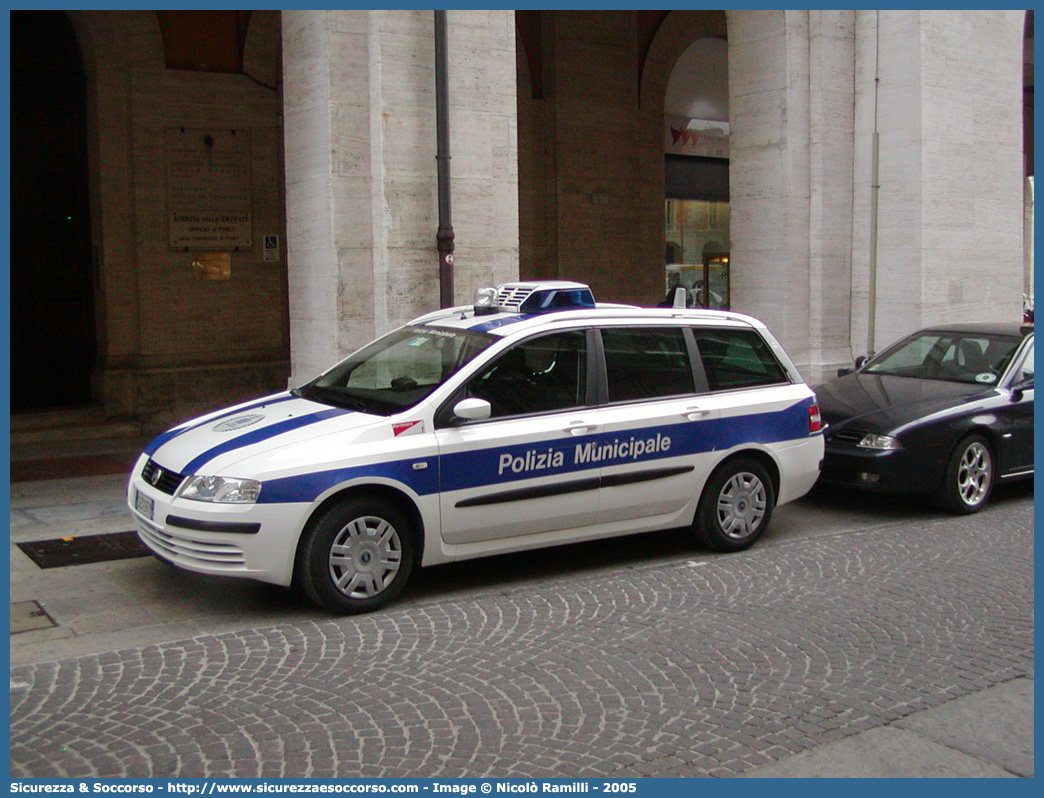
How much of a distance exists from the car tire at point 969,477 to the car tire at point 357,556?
15.5 ft

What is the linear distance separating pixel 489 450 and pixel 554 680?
169 centimetres

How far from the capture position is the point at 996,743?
4559 millimetres

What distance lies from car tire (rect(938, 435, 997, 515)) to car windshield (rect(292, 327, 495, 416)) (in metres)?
4.21

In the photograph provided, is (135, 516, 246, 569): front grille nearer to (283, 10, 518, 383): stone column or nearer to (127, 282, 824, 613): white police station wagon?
(127, 282, 824, 613): white police station wagon

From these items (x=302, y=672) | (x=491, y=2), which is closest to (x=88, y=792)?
(x=302, y=672)

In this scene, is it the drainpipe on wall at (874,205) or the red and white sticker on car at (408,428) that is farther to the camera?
the drainpipe on wall at (874,205)

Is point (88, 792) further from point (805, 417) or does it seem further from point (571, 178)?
point (571, 178)

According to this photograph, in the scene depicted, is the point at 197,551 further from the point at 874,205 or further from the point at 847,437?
the point at 874,205

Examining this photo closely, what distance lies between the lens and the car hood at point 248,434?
240 inches

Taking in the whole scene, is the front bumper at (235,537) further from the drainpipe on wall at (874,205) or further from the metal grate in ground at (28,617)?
the drainpipe on wall at (874,205)

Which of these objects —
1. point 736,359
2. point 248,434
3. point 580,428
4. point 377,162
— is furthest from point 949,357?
point 248,434

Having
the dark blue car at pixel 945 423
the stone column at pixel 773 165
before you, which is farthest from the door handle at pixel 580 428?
the stone column at pixel 773 165

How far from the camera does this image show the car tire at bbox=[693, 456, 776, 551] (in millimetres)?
7586

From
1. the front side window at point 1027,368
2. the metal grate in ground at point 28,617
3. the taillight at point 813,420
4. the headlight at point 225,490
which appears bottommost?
the metal grate in ground at point 28,617
